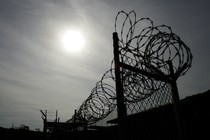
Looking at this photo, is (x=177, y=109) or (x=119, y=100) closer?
(x=119, y=100)

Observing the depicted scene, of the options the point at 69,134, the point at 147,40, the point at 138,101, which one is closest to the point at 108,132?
the point at 69,134

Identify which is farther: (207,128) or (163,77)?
(207,128)

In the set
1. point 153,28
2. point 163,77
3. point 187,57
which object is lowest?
point 163,77

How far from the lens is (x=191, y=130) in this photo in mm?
5379

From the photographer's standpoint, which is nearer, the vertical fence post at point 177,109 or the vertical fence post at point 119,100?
the vertical fence post at point 119,100

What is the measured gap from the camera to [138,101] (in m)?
2.99

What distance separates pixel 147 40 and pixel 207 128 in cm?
418

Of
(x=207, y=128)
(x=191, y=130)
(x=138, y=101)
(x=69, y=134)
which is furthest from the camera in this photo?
(x=69, y=134)

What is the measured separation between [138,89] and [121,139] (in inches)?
42.1

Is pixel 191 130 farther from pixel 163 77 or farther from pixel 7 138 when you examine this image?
pixel 7 138

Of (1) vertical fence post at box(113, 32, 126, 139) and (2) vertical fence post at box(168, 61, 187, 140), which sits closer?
(1) vertical fence post at box(113, 32, 126, 139)

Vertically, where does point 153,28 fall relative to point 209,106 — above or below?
above

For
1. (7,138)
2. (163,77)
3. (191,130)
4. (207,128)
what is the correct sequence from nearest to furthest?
(163,77)
(207,128)
(191,130)
(7,138)

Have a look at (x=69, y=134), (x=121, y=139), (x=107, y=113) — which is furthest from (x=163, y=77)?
(x=69, y=134)
